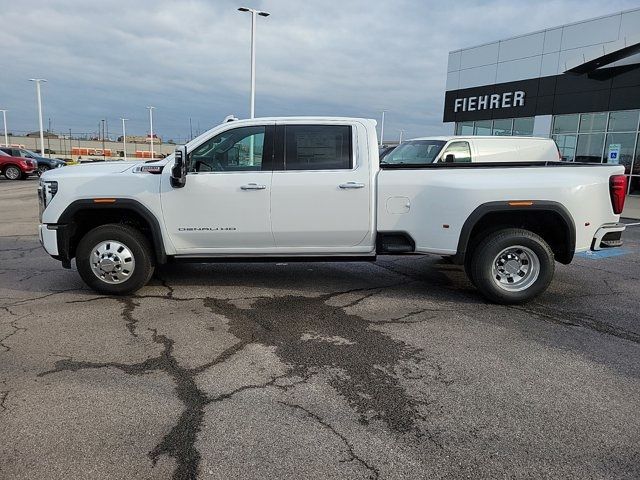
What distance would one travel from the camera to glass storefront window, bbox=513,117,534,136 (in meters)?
23.2

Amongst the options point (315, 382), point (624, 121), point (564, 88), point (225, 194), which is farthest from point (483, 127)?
point (315, 382)

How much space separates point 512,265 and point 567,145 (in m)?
18.8

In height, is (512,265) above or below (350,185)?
below

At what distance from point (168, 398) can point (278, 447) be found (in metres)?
0.97

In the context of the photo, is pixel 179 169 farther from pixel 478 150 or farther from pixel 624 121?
pixel 624 121

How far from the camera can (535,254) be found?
Result: 551cm

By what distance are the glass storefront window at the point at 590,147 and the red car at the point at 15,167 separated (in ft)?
89.7

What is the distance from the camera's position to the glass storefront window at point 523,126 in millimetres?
23234

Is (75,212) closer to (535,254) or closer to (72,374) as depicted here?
(72,374)

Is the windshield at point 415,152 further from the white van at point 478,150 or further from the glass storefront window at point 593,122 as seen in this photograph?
the glass storefront window at point 593,122

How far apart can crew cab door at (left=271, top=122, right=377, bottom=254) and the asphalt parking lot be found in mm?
719

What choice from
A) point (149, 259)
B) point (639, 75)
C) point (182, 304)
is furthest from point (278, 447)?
point (639, 75)

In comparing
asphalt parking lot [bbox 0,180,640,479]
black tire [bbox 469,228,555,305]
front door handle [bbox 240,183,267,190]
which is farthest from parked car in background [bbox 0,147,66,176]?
black tire [bbox 469,228,555,305]

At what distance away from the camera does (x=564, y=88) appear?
21484 millimetres
